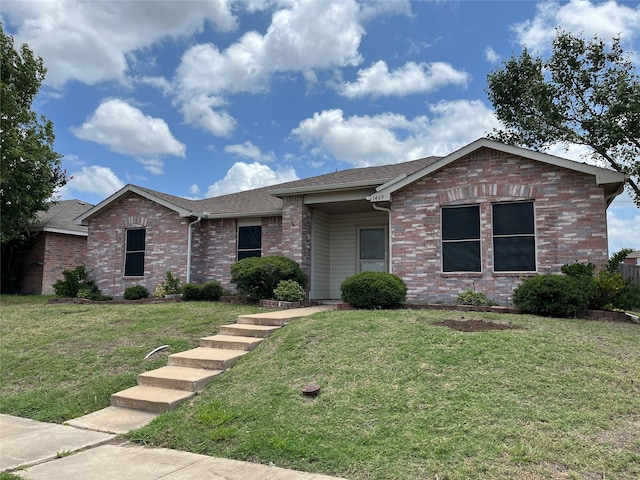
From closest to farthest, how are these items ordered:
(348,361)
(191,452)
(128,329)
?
(191,452), (348,361), (128,329)

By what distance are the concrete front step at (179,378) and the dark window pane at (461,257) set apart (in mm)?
6836

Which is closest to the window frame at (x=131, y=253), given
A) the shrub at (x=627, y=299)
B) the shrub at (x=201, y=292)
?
the shrub at (x=201, y=292)

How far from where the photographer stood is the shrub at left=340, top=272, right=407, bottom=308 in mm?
10352

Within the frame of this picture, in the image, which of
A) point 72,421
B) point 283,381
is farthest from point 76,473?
point 283,381

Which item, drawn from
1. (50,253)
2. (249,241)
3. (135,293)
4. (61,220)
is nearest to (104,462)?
(249,241)

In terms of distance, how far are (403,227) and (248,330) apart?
5420 mm

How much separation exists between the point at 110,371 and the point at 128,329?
7.40 feet

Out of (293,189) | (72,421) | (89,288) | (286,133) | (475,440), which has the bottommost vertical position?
(72,421)

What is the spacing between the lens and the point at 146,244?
1609cm

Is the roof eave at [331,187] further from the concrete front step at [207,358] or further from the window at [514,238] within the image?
the concrete front step at [207,358]

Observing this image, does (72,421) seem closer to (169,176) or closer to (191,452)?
(191,452)

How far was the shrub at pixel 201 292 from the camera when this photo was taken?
13742mm

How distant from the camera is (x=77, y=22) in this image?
12.0 metres

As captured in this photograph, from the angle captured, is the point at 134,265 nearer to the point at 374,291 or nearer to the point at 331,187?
the point at 331,187
